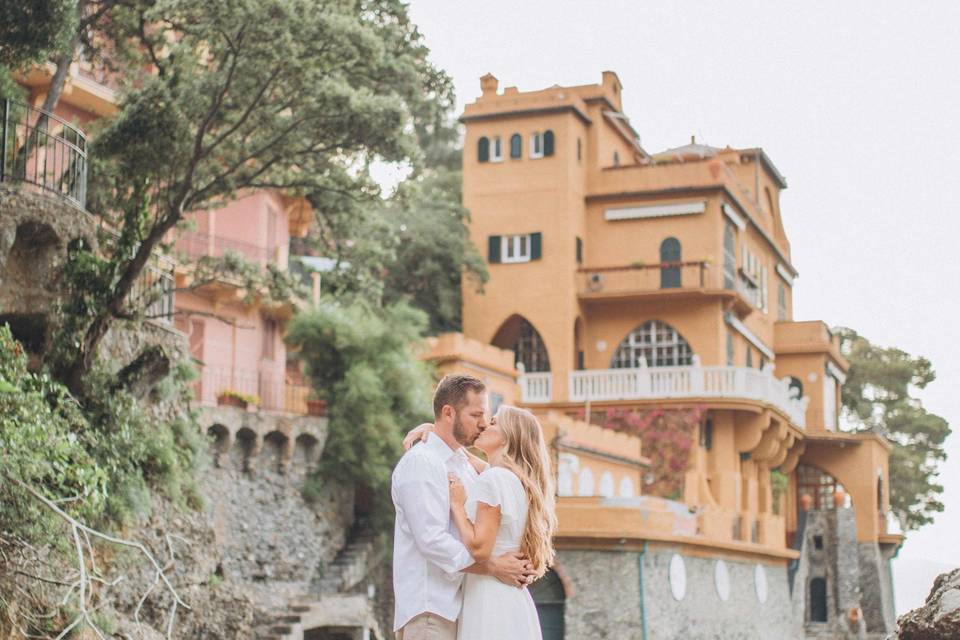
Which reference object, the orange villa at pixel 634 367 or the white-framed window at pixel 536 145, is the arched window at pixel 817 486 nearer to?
the orange villa at pixel 634 367

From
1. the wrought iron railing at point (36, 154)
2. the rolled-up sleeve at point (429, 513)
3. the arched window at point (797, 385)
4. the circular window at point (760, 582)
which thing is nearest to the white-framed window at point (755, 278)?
the arched window at point (797, 385)

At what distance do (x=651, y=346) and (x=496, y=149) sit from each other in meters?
7.05

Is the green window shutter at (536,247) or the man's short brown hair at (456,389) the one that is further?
the green window shutter at (536,247)

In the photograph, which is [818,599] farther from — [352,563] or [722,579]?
[352,563]

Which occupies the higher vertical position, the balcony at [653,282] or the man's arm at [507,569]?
the balcony at [653,282]

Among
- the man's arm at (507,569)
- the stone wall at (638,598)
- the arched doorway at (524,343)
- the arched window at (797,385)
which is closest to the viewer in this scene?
the man's arm at (507,569)

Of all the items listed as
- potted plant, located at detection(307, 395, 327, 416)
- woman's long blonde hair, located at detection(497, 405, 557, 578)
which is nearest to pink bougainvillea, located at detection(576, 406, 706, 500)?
potted plant, located at detection(307, 395, 327, 416)

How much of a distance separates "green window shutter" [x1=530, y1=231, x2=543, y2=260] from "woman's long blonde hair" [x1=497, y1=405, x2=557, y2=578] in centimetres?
3470

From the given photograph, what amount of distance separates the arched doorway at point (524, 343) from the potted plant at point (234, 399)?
12943mm

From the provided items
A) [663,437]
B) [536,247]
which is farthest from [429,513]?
[536,247]

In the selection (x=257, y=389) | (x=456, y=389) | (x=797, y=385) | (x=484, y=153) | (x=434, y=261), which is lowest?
(x=456, y=389)

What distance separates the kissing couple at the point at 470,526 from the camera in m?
7.56

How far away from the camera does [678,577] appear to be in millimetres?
32125

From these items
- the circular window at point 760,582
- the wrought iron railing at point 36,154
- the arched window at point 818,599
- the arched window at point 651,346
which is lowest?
the arched window at point 818,599
